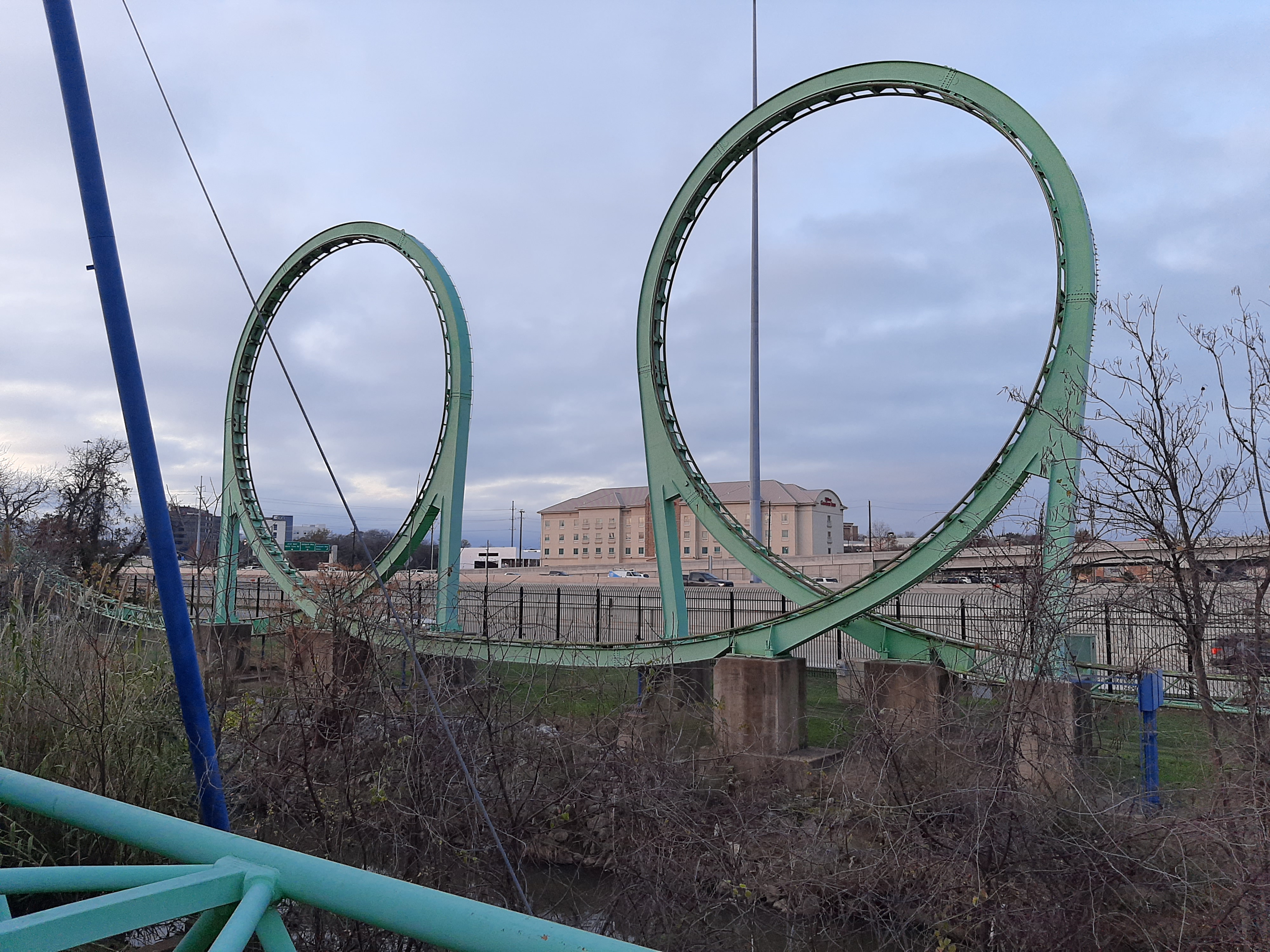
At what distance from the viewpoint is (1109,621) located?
7578 mm

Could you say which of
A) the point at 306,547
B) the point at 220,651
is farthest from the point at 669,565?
the point at 220,651

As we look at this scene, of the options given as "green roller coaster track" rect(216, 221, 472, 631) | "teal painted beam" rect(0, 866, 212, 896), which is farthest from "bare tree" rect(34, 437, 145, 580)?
"teal painted beam" rect(0, 866, 212, 896)

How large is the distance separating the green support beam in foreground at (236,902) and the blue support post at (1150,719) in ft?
28.1

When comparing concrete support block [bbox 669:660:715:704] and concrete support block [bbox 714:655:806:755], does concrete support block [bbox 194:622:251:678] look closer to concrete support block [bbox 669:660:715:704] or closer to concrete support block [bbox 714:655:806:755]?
concrete support block [bbox 669:660:715:704]

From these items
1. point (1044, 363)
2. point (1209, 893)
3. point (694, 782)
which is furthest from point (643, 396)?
point (1209, 893)

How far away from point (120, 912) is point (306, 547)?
18.2 metres

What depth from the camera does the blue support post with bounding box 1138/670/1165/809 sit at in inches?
330

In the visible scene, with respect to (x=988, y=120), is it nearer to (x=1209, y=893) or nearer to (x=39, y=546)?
(x=1209, y=893)

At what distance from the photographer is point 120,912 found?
135cm

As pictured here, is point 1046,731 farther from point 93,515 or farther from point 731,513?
point 93,515

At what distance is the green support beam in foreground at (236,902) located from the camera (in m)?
1.27

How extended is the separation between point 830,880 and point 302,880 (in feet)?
19.5

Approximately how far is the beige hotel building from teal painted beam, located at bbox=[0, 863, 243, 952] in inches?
2367

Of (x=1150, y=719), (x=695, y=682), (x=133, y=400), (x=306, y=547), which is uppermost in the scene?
(x=133, y=400)
